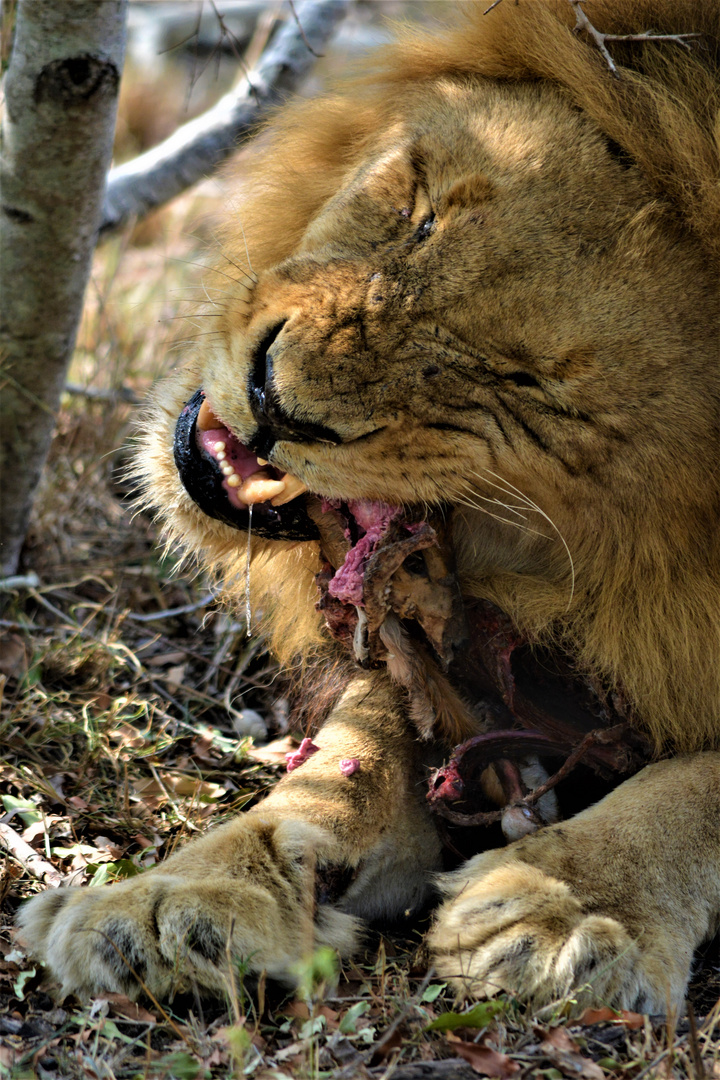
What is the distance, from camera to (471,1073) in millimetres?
1728

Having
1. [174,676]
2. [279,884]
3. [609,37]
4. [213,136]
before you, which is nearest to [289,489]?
[279,884]

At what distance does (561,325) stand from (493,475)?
320mm

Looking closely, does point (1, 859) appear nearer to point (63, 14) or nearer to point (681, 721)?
point (681, 721)

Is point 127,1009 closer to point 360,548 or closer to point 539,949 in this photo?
point 539,949

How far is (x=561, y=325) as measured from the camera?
2061 millimetres

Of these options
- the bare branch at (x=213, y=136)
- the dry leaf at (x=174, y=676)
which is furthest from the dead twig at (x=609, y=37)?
the bare branch at (x=213, y=136)

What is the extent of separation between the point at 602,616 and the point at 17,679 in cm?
174

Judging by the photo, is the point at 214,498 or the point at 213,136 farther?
the point at 213,136

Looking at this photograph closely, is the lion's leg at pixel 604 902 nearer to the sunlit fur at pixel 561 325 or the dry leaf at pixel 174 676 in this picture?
the sunlit fur at pixel 561 325

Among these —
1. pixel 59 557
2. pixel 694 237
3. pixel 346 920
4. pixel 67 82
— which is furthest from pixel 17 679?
pixel 694 237

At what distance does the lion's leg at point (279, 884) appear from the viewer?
6.44 feet

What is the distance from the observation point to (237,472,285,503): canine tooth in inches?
92.8

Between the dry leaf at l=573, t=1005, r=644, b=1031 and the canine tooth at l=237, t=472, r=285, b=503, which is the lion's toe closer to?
the dry leaf at l=573, t=1005, r=644, b=1031

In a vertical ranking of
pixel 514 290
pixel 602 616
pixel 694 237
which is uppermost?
pixel 694 237
